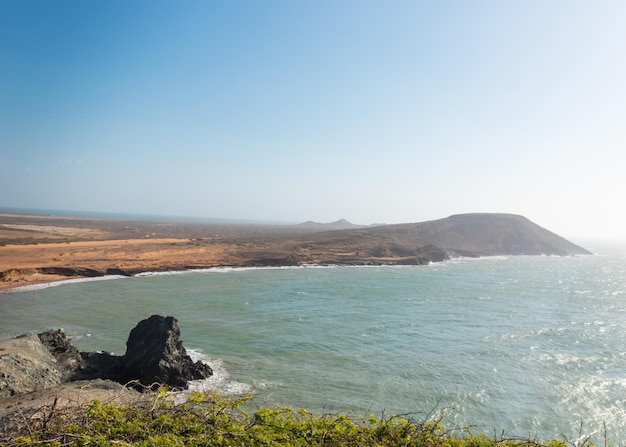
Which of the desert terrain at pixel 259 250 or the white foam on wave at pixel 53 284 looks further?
the desert terrain at pixel 259 250

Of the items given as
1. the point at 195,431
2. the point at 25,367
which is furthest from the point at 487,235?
the point at 195,431

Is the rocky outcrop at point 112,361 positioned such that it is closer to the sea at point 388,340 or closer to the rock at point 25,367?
the rock at point 25,367

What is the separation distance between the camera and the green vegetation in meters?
5.68

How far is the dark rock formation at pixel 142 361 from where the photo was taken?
14.5 metres

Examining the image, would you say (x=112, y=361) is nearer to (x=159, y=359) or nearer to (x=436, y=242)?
(x=159, y=359)

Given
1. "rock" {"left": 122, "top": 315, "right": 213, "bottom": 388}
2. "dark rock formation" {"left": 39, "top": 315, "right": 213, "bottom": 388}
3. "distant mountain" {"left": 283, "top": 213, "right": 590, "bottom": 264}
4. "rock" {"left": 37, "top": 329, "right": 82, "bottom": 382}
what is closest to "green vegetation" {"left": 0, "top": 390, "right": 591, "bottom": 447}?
"rock" {"left": 122, "top": 315, "right": 213, "bottom": 388}

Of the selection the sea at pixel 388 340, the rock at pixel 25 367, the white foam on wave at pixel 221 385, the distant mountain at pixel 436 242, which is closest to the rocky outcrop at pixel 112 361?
the rock at pixel 25 367

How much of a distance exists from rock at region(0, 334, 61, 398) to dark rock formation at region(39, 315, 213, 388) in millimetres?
685

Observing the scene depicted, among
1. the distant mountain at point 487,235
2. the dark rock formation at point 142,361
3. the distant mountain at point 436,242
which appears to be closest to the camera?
the dark rock formation at point 142,361

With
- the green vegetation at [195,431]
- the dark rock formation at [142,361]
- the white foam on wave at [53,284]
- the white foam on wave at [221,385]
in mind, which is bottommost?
the white foam on wave at [53,284]

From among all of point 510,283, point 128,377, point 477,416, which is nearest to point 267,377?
point 128,377

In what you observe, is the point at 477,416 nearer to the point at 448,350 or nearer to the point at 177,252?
the point at 448,350

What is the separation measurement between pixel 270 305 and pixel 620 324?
27.6m

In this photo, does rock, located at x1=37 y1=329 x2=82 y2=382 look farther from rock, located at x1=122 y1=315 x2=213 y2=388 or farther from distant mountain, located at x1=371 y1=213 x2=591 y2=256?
distant mountain, located at x1=371 y1=213 x2=591 y2=256
